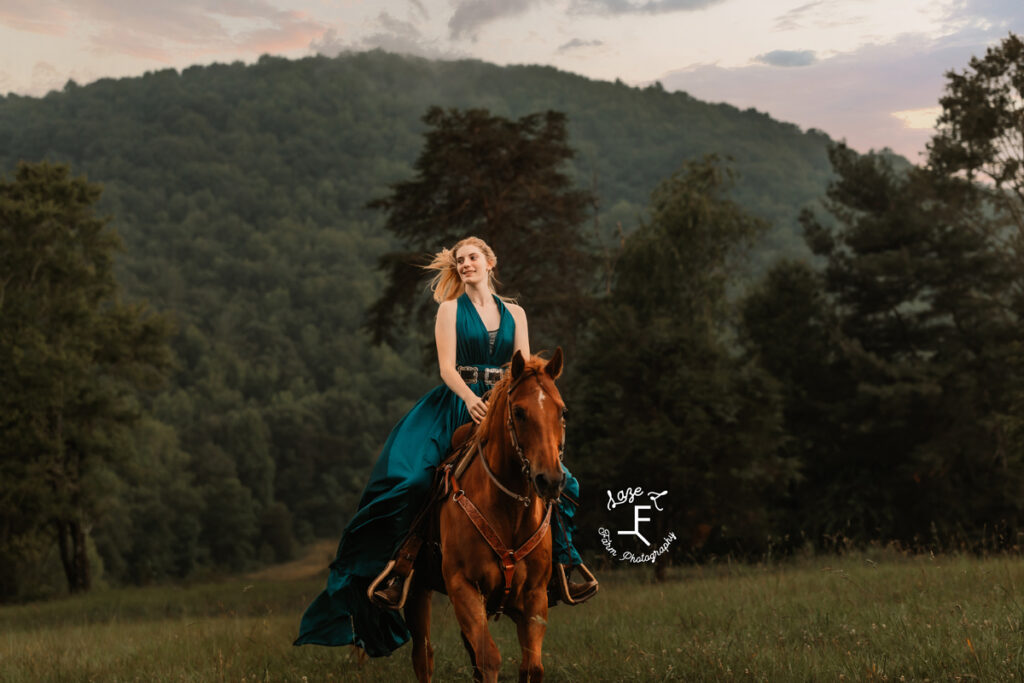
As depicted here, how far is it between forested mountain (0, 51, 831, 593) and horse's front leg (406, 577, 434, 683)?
21.5 meters

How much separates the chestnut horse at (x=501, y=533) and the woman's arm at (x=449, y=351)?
1.19 ft

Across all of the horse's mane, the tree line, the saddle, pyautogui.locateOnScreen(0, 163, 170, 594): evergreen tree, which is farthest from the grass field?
pyautogui.locateOnScreen(0, 163, 170, 594): evergreen tree

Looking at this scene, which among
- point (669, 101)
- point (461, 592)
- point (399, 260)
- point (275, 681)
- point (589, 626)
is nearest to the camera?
point (461, 592)

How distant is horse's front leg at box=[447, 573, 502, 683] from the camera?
520 cm

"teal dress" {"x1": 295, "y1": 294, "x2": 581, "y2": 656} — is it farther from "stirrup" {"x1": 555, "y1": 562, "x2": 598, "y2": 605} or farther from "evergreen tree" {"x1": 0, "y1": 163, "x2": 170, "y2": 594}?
"evergreen tree" {"x1": 0, "y1": 163, "x2": 170, "y2": 594}

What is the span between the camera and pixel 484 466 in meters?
5.57

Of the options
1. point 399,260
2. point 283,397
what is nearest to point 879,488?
point 399,260

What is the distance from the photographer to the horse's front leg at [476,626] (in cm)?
520

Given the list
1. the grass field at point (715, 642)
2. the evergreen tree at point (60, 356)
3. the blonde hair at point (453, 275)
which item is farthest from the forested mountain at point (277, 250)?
the blonde hair at point (453, 275)

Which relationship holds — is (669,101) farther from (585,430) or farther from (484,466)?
(484,466)

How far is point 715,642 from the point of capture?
23.9 ft

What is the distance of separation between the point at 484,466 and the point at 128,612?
1930cm

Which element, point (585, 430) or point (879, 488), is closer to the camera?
point (585, 430)

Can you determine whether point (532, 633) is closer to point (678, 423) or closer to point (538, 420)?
point (538, 420)
